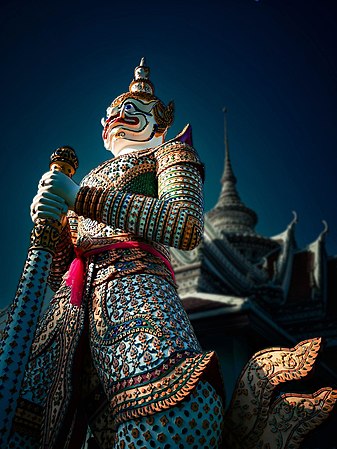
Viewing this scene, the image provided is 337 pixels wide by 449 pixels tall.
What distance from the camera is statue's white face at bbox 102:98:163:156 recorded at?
98.9 inches

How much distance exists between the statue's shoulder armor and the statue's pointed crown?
0.37m

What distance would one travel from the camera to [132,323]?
170cm

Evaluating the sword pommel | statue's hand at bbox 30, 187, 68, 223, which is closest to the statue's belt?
statue's hand at bbox 30, 187, 68, 223

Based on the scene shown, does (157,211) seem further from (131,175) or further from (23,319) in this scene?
(23,319)

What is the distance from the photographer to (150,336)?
1.64 m

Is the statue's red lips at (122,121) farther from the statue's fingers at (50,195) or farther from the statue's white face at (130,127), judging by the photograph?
the statue's fingers at (50,195)

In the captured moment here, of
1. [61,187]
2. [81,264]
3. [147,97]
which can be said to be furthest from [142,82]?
[81,264]

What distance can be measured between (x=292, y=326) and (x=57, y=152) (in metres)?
8.97

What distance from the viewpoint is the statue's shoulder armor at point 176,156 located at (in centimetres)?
216

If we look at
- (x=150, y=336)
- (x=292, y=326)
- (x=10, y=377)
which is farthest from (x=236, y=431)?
(x=292, y=326)

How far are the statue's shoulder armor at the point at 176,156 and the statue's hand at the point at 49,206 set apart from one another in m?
0.51

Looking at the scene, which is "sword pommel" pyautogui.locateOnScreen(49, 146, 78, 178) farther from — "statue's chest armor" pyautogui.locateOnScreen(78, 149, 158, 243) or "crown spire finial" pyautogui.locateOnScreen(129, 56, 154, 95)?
"crown spire finial" pyautogui.locateOnScreen(129, 56, 154, 95)

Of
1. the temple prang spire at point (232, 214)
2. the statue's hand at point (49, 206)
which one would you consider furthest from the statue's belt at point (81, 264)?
the temple prang spire at point (232, 214)

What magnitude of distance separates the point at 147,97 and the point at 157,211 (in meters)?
0.99
